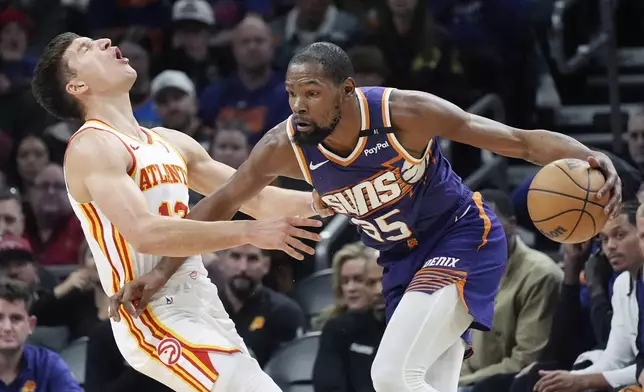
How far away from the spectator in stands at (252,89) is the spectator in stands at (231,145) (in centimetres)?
54

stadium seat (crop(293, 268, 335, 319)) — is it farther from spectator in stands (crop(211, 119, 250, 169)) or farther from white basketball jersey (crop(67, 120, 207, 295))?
white basketball jersey (crop(67, 120, 207, 295))

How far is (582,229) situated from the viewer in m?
5.44

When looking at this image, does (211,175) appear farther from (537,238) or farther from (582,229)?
(537,238)

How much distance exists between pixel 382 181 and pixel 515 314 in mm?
2588

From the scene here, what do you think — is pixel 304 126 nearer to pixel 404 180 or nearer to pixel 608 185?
pixel 404 180

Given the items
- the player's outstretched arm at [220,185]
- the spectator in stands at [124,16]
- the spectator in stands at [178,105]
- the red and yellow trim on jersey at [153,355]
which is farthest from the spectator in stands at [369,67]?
the red and yellow trim on jersey at [153,355]

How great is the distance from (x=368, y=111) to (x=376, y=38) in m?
4.93

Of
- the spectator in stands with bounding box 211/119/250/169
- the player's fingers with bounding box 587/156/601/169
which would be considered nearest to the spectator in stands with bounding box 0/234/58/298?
the spectator in stands with bounding box 211/119/250/169

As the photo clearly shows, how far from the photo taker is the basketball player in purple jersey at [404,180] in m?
5.28

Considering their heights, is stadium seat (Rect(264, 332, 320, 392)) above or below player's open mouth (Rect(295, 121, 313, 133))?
below

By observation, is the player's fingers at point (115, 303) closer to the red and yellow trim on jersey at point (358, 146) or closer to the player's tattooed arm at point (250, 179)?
the player's tattooed arm at point (250, 179)

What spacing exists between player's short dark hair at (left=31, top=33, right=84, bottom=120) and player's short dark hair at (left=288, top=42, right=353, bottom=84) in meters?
1.03

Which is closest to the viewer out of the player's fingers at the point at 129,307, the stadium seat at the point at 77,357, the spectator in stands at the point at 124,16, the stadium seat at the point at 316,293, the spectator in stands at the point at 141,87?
the player's fingers at the point at 129,307

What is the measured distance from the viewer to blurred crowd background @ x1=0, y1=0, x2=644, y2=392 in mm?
7469
